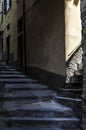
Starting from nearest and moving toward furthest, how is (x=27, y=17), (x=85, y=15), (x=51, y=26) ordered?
(x=85, y=15) → (x=51, y=26) → (x=27, y=17)

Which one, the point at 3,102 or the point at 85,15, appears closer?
the point at 85,15

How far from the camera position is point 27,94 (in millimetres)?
10914

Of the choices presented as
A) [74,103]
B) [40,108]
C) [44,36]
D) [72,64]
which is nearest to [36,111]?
[40,108]

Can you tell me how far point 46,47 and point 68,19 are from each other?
1.99 m

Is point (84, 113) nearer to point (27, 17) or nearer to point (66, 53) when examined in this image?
point (66, 53)

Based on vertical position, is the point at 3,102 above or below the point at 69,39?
below

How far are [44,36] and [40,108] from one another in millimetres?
3742

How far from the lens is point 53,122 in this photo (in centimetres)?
822

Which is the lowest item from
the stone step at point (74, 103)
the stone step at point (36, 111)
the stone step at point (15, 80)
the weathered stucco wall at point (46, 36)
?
the stone step at point (36, 111)

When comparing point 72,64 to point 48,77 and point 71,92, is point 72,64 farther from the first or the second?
point 48,77

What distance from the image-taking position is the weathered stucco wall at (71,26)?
1005 centimetres

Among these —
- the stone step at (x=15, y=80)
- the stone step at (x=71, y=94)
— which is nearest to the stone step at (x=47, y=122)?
the stone step at (x=71, y=94)

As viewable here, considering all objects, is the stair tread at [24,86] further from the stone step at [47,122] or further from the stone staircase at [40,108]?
the stone step at [47,122]

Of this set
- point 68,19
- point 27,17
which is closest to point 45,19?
point 68,19
